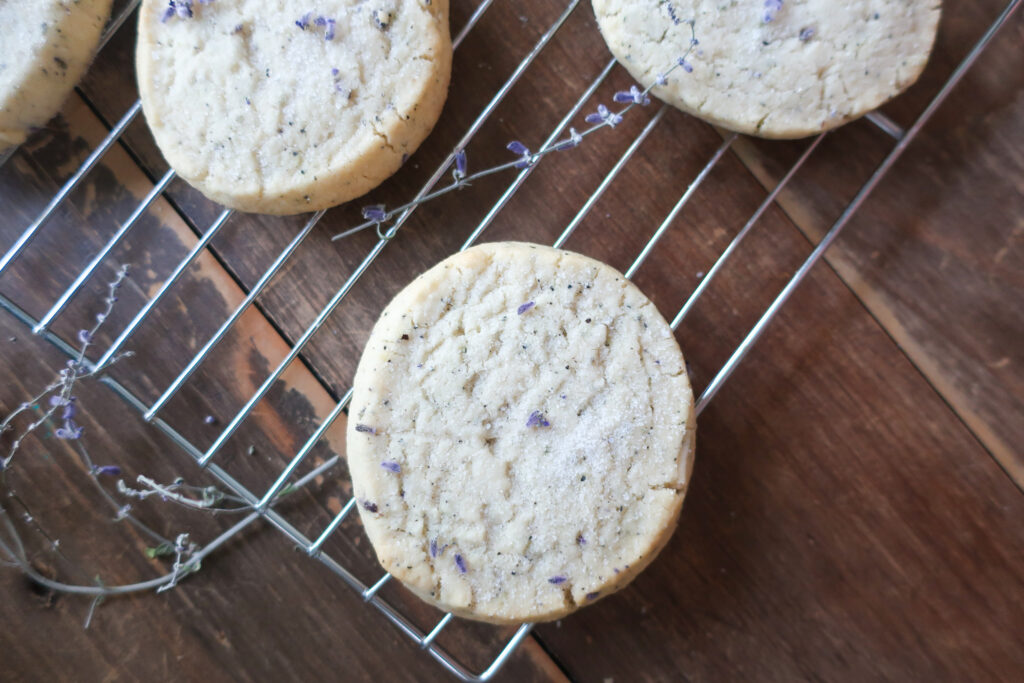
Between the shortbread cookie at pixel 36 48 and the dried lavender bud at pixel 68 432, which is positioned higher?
the shortbread cookie at pixel 36 48

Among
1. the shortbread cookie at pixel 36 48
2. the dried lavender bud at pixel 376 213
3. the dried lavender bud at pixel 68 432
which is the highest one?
the shortbread cookie at pixel 36 48

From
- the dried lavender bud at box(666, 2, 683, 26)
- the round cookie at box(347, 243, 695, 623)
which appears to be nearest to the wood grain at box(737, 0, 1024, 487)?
the dried lavender bud at box(666, 2, 683, 26)

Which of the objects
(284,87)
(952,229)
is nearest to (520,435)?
(284,87)

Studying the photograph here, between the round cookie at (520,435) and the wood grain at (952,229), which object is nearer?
the round cookie at (520,435)

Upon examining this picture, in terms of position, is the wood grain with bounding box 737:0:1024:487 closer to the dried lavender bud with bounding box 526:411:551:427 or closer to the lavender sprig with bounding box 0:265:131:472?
the dried lavender bud with bounding box 526:411:551:427

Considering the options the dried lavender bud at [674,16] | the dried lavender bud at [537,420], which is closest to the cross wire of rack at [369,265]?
the dried lavender bud at [674,16]

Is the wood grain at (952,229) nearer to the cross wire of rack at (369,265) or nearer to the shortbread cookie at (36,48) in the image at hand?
the cross wire of rack at (369,265)

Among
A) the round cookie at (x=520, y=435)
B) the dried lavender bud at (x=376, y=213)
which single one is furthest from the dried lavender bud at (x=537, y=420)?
the dried lavender bud at (x=376, y=213)
